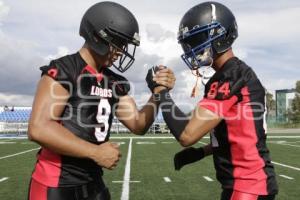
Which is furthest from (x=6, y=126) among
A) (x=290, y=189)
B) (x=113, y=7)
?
(x=113, y=7)

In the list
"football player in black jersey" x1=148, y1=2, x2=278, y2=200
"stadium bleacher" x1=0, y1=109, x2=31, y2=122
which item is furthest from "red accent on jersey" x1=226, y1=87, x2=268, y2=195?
"stadium bleacher" x1=0, y1=109, x2=31, y2=122

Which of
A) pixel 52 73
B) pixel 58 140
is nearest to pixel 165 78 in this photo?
pixel 52 73

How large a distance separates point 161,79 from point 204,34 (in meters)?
0.44

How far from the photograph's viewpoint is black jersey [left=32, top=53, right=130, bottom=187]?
2.90 meters

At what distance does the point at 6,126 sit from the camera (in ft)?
162

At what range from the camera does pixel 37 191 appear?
2881 millimetres

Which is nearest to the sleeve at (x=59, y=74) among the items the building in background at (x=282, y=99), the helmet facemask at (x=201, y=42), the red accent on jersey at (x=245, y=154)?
the helmet facemask at (x=201, y=42)

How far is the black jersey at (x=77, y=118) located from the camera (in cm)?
290

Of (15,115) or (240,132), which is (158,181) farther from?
(15,115)

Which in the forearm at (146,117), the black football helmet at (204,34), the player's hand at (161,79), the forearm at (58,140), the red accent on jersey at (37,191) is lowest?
the red accent on jersey at (37,191)

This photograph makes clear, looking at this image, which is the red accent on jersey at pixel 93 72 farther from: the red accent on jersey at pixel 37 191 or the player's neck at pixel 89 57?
the red accent on jersey at pixel 37 191

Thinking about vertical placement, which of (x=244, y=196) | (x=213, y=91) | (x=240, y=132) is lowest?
(x=244, y=196)

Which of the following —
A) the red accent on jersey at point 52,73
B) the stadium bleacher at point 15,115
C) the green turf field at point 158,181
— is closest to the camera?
the red accent on jersey at point 52,73

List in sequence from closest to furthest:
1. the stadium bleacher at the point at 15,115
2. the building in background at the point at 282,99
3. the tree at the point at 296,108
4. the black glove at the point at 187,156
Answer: the black glove at the point at 187,156
the stadium bleacher at the point at 15,115
the tree at the point at 296,108
the building in background at the point at 282,99
